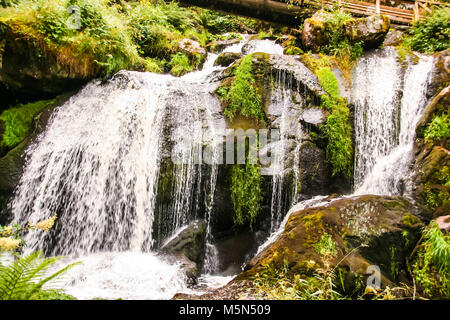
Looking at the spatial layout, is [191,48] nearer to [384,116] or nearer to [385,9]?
[384,116]

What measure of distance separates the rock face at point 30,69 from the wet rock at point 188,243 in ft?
15.8

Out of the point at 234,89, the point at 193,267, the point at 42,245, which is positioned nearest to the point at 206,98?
the point at 234,89

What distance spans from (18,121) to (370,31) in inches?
391

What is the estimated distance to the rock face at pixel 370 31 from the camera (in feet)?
27.6

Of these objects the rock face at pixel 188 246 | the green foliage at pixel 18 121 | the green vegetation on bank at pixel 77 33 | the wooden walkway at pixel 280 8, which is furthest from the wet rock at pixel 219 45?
the rock face at pixel 188 246

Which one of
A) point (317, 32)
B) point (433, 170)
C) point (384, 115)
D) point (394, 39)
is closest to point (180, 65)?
point (317, 32)

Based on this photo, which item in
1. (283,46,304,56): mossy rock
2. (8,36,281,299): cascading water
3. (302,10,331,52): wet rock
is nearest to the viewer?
(8,36,281,299): cascading water

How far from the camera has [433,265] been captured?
3.62m

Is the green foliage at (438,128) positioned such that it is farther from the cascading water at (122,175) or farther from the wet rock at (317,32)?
the wet rock at (317,32)

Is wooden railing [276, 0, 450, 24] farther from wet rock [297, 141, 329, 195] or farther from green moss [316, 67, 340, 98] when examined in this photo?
wet rock [297, 141, 329, 195]

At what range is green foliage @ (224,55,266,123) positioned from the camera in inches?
273

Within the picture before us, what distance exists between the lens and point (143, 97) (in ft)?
23.4

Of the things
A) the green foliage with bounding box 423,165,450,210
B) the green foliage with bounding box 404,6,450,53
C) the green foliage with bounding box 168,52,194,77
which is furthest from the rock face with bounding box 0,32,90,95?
the green foliage with bounding box 404,6,450,53

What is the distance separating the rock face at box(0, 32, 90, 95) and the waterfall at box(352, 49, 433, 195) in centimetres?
734
